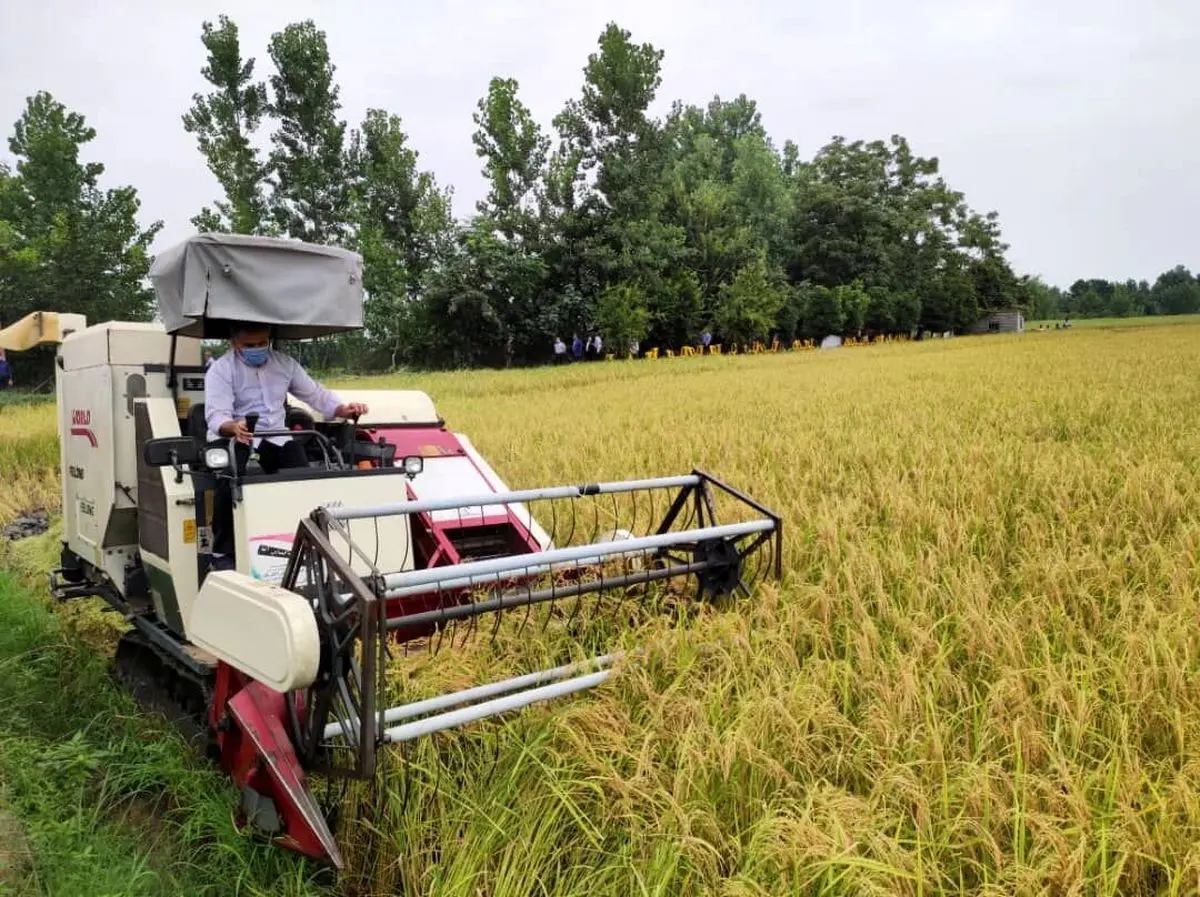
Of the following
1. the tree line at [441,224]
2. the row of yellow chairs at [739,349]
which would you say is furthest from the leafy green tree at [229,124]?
the row of yellow chairs at [739,349]

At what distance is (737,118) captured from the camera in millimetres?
66438

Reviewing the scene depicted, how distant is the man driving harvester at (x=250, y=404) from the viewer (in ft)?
12.3

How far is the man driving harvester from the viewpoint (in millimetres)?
3742

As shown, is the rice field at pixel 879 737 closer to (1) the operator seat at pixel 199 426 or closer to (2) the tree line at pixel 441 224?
(1) the operator seat at pixel 199 426

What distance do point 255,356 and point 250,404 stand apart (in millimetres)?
246

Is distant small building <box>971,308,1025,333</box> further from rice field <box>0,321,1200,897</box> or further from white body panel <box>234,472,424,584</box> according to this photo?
white body panel <box>234,472,424,584</box>

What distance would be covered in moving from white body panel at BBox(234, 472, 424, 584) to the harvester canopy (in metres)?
1.00

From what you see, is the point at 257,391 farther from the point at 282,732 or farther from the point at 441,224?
the point at 441,224

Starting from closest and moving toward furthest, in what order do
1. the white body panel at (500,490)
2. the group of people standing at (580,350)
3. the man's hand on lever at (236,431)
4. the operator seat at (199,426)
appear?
the man's hand on lever at (236,431), the operator seat at (199,426), the white body panel at (500,490), the group of people standing at (580,350)

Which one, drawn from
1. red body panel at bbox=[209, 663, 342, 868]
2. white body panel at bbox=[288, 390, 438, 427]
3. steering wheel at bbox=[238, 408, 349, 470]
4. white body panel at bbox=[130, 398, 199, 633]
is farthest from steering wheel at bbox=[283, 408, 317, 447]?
red body panel at bbox=[209, 663, 342, 868]

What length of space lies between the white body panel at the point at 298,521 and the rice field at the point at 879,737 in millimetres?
747

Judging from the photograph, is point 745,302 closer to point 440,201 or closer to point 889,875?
point 440,201

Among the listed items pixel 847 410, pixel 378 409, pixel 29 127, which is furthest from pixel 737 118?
pixel 378 409

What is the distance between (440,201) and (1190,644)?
117ft
